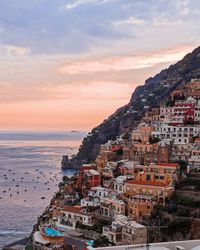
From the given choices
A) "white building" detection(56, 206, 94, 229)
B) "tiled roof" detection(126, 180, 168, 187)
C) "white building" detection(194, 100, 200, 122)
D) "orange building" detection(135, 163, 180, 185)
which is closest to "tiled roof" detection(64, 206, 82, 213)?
"white building" detection(56, 206, 94, 229)

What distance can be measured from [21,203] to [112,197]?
14870mm

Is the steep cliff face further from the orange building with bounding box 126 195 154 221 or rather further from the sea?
the orange building with bounding box 126 195 154 221

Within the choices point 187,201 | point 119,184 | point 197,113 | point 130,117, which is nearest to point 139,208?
point 187,201

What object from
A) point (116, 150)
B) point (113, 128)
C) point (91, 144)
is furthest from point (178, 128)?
point (91, 144)

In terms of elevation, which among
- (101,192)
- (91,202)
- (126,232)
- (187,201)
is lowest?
(126,232)

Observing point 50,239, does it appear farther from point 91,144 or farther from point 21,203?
point 91,144

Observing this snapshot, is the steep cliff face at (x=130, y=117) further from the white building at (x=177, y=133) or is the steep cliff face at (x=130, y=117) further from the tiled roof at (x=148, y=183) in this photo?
the tiled roof at (x=148, y=183)

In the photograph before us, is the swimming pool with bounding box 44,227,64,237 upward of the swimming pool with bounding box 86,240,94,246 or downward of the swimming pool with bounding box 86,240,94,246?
upward

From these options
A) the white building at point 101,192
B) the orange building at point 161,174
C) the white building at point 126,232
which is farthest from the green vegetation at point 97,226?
the orange building at point 161,174

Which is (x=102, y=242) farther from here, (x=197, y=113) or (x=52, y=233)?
(x=197, y=113)

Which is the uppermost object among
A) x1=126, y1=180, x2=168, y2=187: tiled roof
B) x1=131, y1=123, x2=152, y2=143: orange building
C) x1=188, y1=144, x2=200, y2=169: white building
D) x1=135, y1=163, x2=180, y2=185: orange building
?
x1=131, y1=123, x2=152, y2=143: orange building

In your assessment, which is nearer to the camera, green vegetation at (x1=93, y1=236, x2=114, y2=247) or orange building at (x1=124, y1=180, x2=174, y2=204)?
green vegetation at (x1=93, y1=236, x2=114, y2=247)

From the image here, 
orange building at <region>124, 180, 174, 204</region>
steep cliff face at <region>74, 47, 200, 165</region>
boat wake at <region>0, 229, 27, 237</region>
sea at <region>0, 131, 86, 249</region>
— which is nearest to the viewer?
orange building at <region>124, 180, 174, 204</region>

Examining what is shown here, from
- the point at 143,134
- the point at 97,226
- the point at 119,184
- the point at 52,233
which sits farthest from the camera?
the point at 143,134
